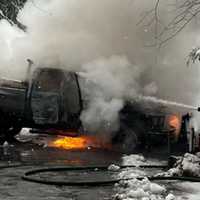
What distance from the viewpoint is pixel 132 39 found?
14742 millimetres

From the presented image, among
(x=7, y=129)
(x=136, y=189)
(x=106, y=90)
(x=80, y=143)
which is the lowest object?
(x=136, y=189)

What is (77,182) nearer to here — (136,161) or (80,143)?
(136,161)

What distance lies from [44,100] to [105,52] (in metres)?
2.40

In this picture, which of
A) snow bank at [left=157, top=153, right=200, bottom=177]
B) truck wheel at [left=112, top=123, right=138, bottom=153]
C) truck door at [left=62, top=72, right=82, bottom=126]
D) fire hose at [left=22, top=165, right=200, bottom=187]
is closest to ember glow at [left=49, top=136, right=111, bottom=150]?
truck wheel at [left=112, top=123, right=138, bottom=153]

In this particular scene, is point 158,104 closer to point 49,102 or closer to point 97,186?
point 49,102

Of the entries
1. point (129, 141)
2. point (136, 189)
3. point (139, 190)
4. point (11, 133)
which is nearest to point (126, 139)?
point (129, 141)

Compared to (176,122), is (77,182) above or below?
below

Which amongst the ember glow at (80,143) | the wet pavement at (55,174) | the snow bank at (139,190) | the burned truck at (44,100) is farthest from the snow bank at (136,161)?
the snow bank at (139,190)

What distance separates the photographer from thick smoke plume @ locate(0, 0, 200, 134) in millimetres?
13500

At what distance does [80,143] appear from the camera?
14180mm

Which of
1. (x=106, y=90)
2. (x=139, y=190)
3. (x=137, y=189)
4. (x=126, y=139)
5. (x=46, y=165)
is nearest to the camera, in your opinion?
(x=139, y=190)

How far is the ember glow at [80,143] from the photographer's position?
1387 centimetres

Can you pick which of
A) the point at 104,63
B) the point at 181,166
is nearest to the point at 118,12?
the point at 104,63

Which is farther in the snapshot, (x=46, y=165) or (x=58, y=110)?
(x=58, y=110)
